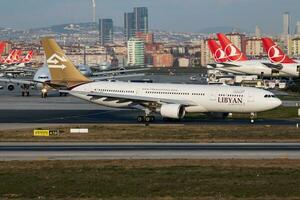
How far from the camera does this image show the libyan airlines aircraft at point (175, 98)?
2795 inches

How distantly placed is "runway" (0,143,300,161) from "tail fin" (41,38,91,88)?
26.2 meters

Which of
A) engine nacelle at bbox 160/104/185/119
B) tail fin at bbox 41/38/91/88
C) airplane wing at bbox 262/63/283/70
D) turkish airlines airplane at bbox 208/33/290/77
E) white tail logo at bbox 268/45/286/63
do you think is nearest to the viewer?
engine nacelle at bbox 160/104/185/119

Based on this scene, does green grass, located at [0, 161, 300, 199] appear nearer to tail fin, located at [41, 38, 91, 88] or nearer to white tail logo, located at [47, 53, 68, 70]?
tail fin, located at [41, 38, 91, 88]

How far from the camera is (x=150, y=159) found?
44188 mm

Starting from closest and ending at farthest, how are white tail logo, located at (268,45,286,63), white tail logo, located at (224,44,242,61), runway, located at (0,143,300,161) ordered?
runway, located at (0,143,300,161) → white tail logo, located at (268,45,286,63) → white tail logo, located at (224,44,242,61)

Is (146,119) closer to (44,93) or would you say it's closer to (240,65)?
(44,93)

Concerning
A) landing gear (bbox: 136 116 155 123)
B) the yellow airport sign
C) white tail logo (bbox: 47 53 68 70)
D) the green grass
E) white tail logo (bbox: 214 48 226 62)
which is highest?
white tail logo (bbox: 47 53 68 70)

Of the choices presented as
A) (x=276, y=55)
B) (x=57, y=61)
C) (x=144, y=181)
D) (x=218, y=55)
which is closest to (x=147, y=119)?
(x=57, y=61)

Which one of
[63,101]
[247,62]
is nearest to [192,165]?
[63,101]

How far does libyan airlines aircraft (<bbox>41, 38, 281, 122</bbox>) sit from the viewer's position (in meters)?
71.0

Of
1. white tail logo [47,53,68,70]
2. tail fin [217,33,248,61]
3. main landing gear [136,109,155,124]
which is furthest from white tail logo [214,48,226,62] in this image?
main landing gear [136,109,155,124]

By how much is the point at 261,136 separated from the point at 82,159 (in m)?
18.4

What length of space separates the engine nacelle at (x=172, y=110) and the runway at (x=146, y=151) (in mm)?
18224

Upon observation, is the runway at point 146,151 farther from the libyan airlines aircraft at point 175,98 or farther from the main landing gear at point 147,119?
the main landing gear at point 147,119
